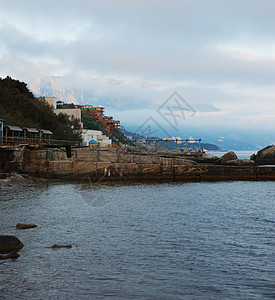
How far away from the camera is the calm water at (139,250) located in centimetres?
1138

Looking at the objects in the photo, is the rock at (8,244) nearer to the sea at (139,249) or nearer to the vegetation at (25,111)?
the sea at (139,249)

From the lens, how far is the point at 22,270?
12.9 m

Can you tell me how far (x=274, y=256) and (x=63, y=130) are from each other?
2777 inches

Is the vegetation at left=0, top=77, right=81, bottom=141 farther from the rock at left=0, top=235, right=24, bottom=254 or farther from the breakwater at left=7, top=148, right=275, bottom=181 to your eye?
the rock at left=0, top=235, right=24, bottom=254

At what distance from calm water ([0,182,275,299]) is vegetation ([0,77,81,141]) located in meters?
45.6

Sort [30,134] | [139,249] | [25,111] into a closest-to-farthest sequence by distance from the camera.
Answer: [139,249] < [30,134] < [25,111]

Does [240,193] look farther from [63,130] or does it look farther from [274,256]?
[63,130]

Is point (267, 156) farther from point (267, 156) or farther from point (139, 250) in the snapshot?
point (139, 250)

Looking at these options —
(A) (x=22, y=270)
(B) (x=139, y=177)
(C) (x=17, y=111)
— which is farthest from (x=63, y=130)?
(A) (x=22, y=270)

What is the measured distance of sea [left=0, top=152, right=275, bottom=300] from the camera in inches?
448

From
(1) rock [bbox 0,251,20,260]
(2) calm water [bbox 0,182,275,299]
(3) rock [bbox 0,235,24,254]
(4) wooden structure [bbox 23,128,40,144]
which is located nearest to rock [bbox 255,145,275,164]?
(4) wooden structure [bbox 23,128,40,144]

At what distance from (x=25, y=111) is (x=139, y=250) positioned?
6866 centimetres

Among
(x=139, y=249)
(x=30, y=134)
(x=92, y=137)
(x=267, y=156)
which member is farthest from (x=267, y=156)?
(x=139, y=249)

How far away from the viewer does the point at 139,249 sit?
15867mm
